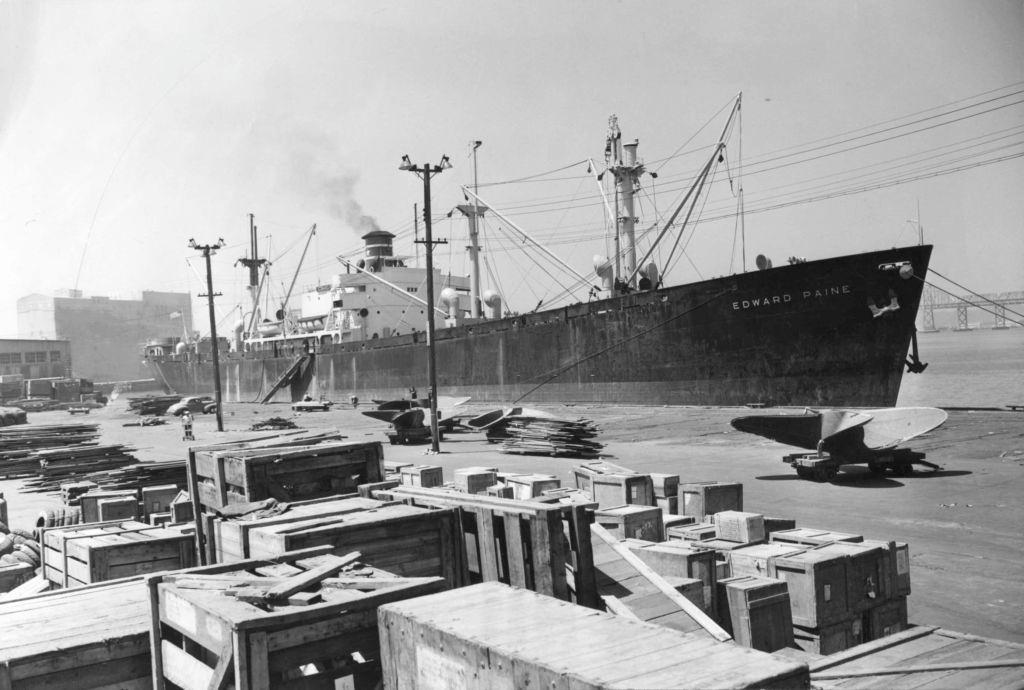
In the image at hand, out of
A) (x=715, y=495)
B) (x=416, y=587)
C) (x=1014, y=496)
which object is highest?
(x=416, y=587)

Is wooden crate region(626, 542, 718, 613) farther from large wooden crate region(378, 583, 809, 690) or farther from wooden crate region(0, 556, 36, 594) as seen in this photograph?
wooden crate region(0, 556, 36, 594)

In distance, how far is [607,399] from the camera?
120ft

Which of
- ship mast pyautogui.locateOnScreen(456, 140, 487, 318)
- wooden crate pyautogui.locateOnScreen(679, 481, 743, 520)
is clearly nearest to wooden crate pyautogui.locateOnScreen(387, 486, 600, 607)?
wooden crate pyautogui.locateOnScreen(679, 481, 743, 520)

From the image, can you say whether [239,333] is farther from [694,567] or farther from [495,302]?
[694,567]

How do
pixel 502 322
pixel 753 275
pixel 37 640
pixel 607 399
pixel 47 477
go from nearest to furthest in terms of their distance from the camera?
pixel 37 640 → pixel 47 477 → pixel 753 275 → pixel 607 399 → pixel 502 322

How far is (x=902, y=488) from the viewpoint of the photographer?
14430 mm

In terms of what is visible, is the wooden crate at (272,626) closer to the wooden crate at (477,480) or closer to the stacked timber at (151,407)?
the wooden crate at (477,480)

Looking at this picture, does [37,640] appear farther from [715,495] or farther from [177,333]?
[177,333]

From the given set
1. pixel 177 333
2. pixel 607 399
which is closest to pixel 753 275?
pixel 607 399

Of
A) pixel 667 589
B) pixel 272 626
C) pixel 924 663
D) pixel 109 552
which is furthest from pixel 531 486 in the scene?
pixel 272 626

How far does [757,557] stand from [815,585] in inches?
23.9

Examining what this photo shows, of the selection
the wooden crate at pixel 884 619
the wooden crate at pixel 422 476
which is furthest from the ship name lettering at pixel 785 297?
the wooden crate at pixel 884 619

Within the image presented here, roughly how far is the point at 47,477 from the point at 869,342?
25877 mm

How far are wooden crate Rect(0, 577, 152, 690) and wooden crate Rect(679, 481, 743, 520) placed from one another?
6.70 m
